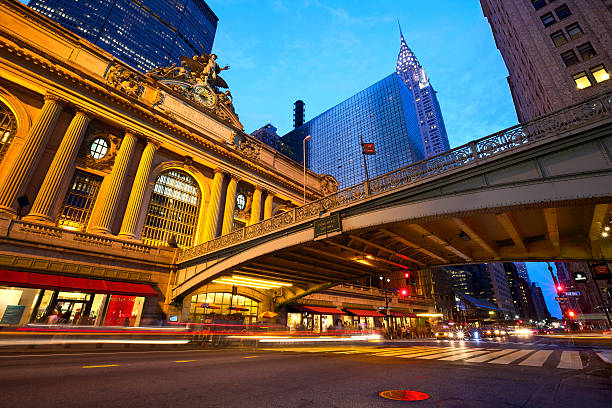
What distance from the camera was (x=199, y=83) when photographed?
35.9 m

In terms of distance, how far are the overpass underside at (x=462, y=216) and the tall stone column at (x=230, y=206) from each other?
9862mm

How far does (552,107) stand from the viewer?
101 ft

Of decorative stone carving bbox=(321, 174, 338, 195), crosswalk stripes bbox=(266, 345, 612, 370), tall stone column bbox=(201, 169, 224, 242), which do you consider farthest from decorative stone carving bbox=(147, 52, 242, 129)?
crosswalk stripes bbox=(266, 345, 612, 370)

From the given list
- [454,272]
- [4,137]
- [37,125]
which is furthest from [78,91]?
[454,272]

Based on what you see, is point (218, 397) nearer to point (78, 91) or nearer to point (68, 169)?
point (68, 169)

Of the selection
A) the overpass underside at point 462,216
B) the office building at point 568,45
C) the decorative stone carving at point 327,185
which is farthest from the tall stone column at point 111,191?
the office building at point 568,45

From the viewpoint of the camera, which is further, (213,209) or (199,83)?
(199,83)

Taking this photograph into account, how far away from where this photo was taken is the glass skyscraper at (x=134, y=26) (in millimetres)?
93500

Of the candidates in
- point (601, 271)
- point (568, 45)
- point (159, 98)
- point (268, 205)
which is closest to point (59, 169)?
point (159, 98)

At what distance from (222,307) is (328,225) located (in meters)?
19.1

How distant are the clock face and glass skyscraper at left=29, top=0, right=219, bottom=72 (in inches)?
3196

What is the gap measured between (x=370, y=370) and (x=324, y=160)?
113331 millimetres

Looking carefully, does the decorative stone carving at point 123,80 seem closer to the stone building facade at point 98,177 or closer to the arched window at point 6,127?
the stone building facade at point 98,177

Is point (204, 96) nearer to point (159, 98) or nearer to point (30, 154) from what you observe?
point (159, 98)
